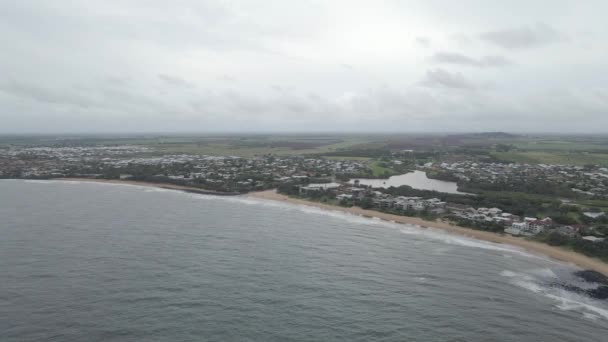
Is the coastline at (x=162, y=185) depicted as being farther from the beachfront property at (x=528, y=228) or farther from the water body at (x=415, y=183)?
the beachfront property at (x=528, y=228)

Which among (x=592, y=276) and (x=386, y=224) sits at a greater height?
(x=386, y=224)

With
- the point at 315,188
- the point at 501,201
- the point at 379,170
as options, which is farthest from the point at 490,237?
the point at 379,170

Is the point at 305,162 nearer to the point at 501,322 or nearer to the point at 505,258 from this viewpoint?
the point at 505,258

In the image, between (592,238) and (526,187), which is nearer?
(592,238)

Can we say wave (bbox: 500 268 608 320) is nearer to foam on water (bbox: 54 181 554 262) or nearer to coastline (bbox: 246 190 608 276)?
coastline (bbox: 246 190 608 276)

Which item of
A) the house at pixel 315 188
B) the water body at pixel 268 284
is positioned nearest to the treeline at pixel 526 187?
the house at pixel 315 188

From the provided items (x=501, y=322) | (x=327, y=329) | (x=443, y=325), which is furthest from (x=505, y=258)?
(x=327, y=329)

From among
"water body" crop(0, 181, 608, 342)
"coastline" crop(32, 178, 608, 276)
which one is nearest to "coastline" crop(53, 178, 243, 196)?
"coastline" crop(32, 178, 608, 276)

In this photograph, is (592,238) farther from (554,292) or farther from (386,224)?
(386,224)
